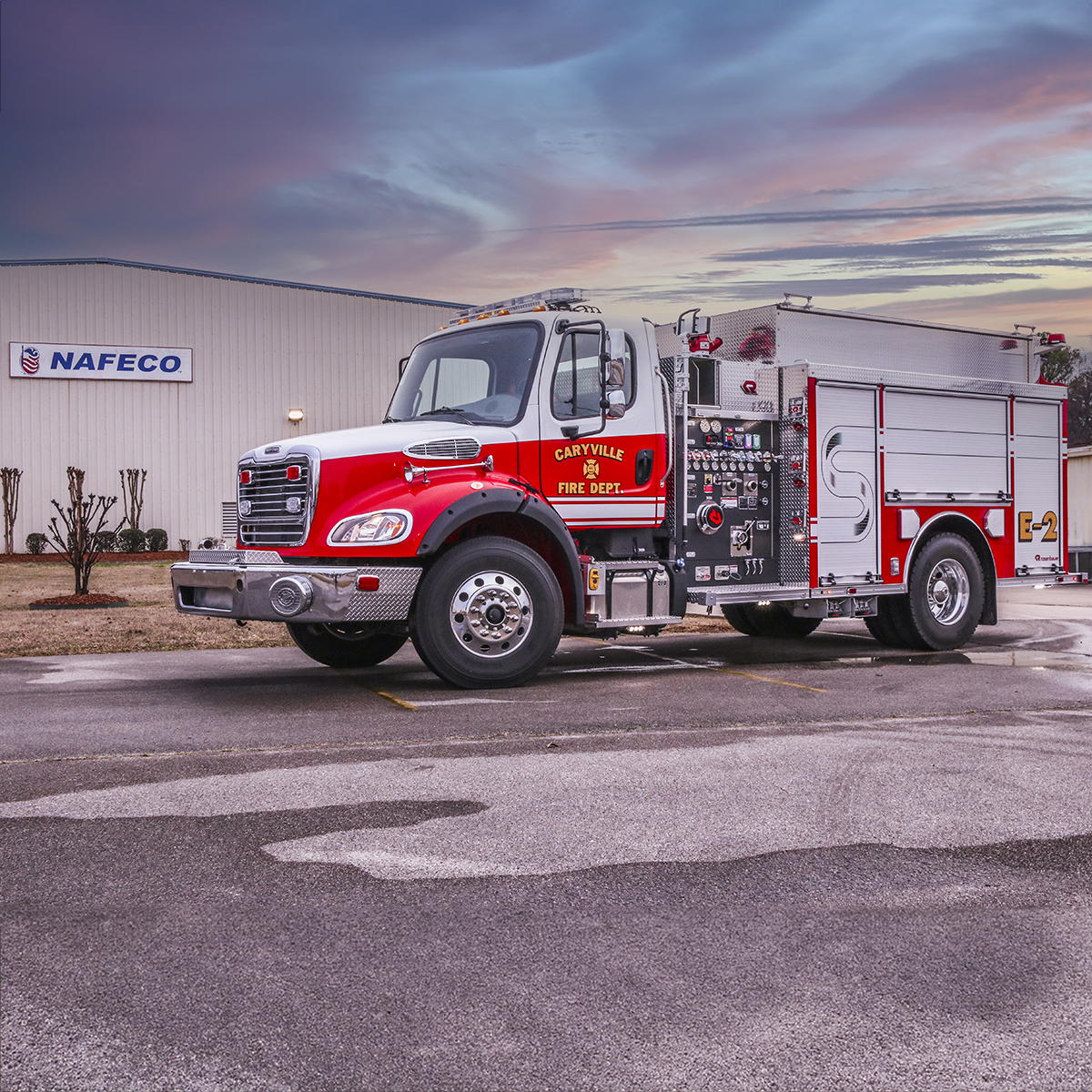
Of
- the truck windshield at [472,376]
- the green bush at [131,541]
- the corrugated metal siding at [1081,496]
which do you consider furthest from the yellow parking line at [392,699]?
the green bush at [131,541]

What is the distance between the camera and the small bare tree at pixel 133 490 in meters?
31.0

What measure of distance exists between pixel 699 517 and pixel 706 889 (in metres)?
6.53

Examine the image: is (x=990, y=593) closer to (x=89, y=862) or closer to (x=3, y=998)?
(x=89, y=862)

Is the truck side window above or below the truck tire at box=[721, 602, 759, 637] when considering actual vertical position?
above

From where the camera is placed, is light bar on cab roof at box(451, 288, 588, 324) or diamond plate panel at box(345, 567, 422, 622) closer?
diamond plate panel at box(345, 567, 422, 622)

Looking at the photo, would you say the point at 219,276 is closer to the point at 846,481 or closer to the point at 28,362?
the point at 28,362

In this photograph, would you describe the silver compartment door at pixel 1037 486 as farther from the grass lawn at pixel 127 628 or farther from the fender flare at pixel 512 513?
the fender flare at pixel 512 513

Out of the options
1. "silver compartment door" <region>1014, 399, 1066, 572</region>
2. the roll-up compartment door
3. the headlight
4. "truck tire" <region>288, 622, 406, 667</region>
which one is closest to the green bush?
"truck tire" <region>288, 622, 406, 667</region>

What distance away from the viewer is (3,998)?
3.22 metres

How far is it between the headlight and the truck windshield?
4.39 feet

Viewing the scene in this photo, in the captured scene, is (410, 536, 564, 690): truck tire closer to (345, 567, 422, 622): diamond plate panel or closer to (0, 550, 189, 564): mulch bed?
(345, 567, 422, 622): diamond plate panel

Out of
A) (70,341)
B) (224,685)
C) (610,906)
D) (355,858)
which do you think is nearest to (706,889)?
(610,906)

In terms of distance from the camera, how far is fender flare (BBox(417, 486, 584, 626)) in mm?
8477

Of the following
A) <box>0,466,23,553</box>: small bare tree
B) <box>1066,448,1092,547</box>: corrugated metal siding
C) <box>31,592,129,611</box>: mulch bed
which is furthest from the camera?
<box>0,466,23,553</box>: small bare tree
